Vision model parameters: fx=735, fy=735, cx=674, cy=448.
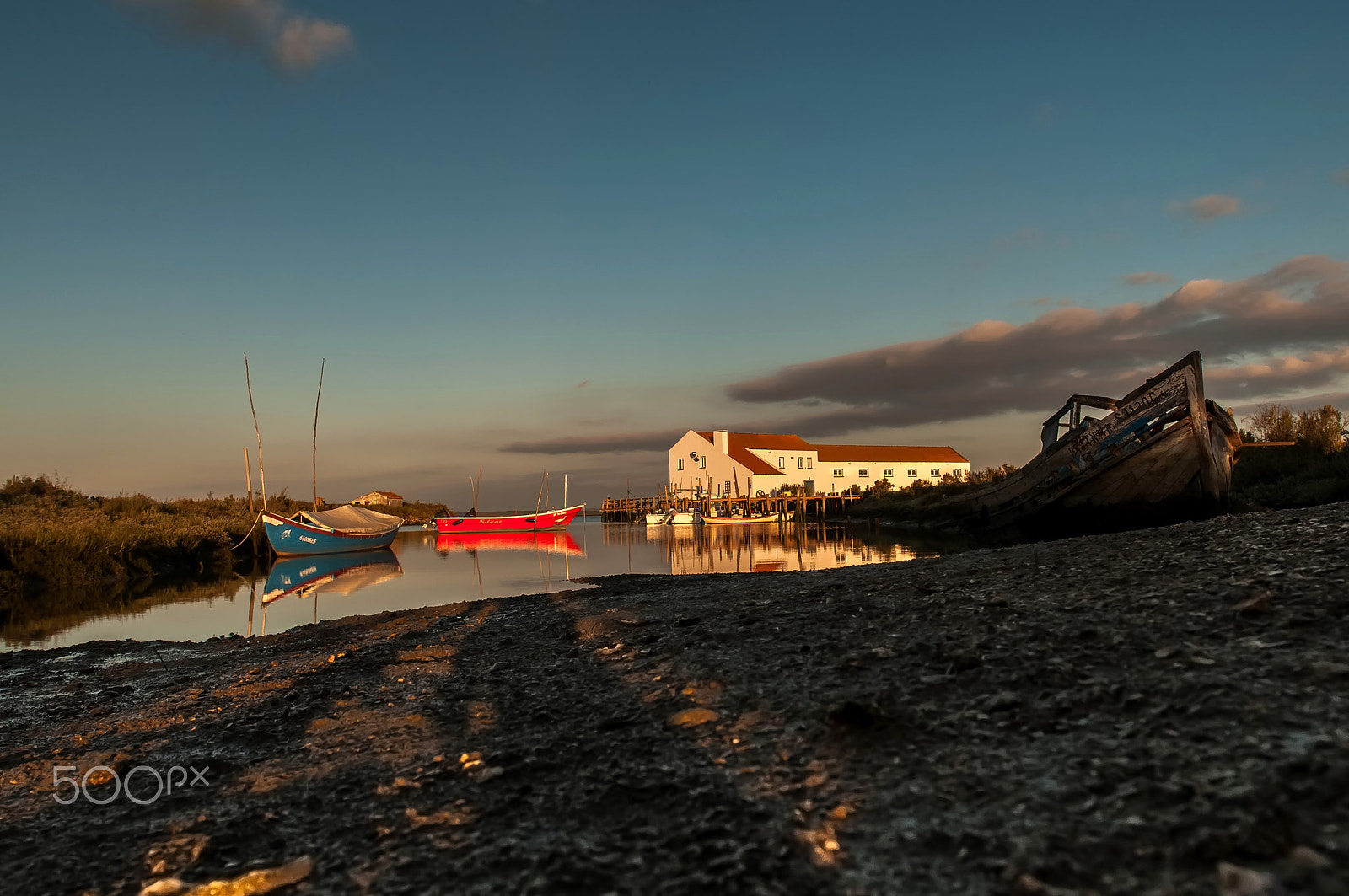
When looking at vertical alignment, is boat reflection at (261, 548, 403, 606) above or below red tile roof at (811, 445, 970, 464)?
below

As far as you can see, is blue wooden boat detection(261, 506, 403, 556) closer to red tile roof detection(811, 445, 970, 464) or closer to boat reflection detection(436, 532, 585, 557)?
boat reflection detection(436, 532, 585, 557)

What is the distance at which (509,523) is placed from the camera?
66562mm

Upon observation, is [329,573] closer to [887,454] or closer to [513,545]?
[513,545]

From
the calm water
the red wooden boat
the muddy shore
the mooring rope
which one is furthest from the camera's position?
the red wooden boat

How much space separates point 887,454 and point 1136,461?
65.0 meters

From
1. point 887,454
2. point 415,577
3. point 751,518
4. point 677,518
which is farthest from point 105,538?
point 887,454

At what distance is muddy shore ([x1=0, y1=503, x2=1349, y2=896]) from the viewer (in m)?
2.60

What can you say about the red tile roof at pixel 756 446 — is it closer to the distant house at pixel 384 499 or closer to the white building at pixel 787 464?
the white building at pixel 787 464

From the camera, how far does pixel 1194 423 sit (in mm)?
16625

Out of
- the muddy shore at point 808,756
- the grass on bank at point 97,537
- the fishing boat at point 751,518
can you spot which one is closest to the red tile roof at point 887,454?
the fishing boat at point 751,518

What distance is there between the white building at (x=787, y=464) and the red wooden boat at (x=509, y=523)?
1599cm

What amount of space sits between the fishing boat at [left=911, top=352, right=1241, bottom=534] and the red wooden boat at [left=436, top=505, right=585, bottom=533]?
167 ft

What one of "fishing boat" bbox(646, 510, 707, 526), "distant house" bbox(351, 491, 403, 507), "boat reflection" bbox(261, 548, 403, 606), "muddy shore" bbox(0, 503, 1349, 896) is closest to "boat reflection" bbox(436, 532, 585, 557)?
"boat reflection" bbox(261, 548, 403, 606)

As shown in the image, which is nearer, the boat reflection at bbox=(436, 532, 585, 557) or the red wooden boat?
the boat reflection at bbox=(436, 532, 585, 557)
